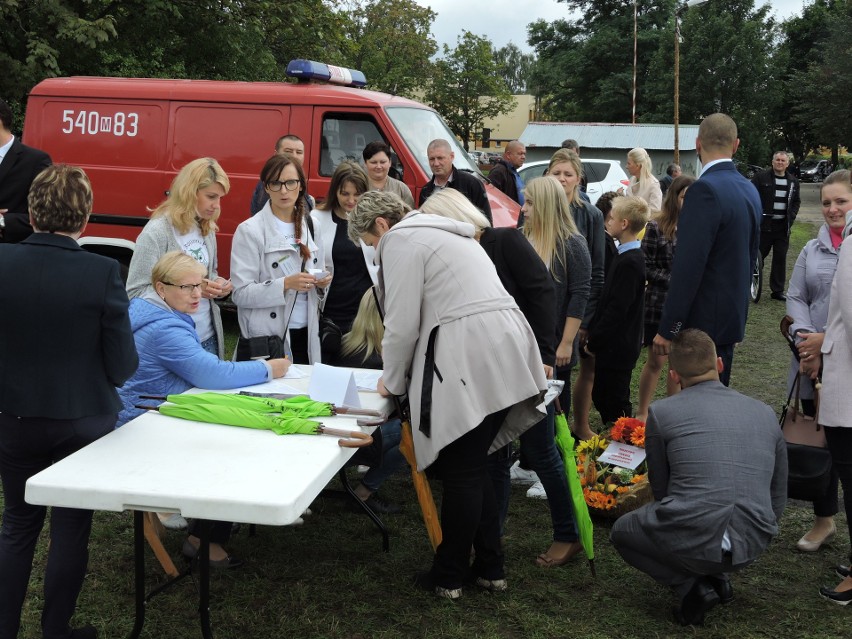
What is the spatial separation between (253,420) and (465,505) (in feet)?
3.05

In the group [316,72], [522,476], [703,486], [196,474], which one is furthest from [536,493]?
[316,72]

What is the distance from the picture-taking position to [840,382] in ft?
12.0

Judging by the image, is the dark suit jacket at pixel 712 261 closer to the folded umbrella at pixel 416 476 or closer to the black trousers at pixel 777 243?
the folded umbrella at pixel 416 476

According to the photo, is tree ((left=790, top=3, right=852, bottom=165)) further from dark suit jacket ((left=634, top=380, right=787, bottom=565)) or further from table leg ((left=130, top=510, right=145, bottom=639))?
table leg ((left=130, top=510, right=145, bottom=639))

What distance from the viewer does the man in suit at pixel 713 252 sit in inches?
165

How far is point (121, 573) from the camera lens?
3928 millimetres

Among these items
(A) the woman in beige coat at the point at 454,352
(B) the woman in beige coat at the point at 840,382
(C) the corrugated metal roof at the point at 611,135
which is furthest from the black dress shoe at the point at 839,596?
(C) the corrugated metal roof at the point at 611,135

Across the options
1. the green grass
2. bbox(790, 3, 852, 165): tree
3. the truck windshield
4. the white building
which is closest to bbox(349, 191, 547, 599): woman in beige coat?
the green grass

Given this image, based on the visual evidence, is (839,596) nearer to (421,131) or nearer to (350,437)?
(350,437)

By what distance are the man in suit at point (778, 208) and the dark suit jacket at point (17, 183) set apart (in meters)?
9.10

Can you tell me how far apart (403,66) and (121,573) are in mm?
36403

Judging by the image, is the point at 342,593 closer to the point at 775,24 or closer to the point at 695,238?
the point at 695,238

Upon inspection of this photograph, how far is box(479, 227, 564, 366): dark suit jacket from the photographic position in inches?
152

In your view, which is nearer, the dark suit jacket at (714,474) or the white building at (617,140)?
the dark suit jacket at (714,474)
